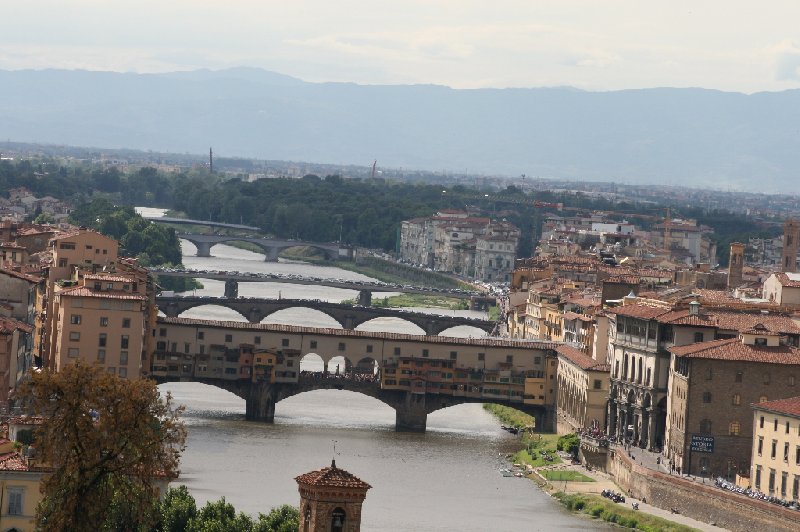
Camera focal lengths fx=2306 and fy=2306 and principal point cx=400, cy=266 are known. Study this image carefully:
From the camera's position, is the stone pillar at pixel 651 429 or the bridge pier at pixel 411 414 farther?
the bridge pier at pixel 411 414

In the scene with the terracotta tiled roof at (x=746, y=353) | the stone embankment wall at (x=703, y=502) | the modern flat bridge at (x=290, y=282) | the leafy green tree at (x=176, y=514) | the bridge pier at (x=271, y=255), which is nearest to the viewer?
the leafy green tree at (x=176, y=514)

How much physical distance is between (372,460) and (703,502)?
12.4 m

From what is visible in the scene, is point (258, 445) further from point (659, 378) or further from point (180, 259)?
point (180, 259)

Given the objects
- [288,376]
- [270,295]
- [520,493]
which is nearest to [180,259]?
[270,295]

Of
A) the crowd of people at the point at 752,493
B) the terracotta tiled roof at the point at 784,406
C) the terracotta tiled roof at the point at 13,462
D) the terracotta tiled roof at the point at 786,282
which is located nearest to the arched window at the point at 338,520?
the terracotta tiled roof at the point at 13,462

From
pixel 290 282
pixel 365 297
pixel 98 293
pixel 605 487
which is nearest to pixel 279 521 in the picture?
pixel 605 487

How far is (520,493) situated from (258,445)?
9.60 m

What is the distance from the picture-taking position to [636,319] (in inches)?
2628

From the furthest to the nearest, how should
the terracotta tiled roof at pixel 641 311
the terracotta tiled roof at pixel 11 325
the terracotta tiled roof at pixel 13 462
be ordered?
the terracotta tiled roof at pixel 641 311 → the terracotta tiled roof at pixel 11 325 → the terracotta tiled roof at pixel 13 462

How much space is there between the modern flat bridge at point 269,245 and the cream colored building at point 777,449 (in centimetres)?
11146

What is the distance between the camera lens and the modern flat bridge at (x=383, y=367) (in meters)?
76.2

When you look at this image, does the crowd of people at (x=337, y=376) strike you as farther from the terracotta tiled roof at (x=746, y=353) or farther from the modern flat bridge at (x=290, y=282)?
the modern flat bridge at (x=290, y=282)

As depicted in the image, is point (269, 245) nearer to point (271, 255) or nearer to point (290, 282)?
point (271, 255)

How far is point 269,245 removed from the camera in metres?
171
